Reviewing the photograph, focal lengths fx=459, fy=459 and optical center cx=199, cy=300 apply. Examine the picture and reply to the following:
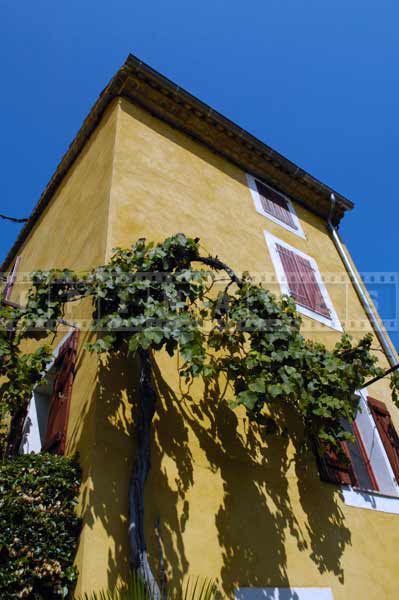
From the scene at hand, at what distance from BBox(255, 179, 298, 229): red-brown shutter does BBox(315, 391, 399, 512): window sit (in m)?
3.68

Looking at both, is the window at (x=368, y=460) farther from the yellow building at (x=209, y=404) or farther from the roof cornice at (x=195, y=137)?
the roof cornice at (x=195, y=137)

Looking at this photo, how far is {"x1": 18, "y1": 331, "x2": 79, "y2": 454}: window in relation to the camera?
4266 mm

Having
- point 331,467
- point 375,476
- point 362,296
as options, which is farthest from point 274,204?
point 331,467

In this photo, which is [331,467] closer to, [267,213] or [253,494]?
[253,494]

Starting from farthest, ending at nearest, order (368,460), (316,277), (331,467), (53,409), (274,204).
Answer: (274,204), (316,277), (368,460), (331,467), (53,409)

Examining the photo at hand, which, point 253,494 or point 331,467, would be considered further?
point 331,467

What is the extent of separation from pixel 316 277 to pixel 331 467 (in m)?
3.80

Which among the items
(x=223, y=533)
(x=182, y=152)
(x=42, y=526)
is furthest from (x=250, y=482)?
(x=182, y=152)

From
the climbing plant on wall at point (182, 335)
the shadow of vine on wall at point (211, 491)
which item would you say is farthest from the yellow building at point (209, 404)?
the climbing plant on wall at point (182, 335)

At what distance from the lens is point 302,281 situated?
7617 millimetres

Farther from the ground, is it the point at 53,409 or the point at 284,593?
the point at 53,409

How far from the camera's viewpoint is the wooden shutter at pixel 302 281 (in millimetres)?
7297

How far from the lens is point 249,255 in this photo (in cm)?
698

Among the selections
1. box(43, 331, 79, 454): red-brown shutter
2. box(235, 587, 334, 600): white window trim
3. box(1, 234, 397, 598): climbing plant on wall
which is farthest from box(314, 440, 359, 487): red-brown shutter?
box(43, 331, 79, 454): red-brown shutter
